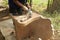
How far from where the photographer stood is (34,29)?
3.23m

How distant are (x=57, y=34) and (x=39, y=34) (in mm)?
1088

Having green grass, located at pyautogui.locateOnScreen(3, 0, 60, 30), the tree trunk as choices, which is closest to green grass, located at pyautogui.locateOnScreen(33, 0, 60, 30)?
green grass, located at pyautogui.locateOnScreen(3, 0, 60, 30)

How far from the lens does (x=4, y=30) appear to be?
166 inches

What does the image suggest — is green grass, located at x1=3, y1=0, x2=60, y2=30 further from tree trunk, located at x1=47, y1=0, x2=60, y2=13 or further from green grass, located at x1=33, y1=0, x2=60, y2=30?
tree trunk, located at x1=47, y1=0, x2=60, y2=13

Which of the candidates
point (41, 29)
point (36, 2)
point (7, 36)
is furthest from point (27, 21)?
point (36, 2)

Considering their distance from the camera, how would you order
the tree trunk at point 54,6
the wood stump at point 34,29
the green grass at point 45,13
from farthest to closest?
the tree trunk at point 54,6 < the green grass at point 45,13 < the wood stump at point 34,29

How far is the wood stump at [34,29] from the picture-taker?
3.12 meters

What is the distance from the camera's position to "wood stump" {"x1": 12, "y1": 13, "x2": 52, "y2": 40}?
3.12m

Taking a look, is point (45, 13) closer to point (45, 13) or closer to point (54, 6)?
point (45, 13)

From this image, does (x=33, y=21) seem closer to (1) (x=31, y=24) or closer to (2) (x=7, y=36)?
(1) (x=31, y=24)

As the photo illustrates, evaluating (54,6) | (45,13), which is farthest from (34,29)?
(54,6)

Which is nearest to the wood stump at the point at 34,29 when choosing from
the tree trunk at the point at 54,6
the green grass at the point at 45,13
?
the green grass at the point at 45,13

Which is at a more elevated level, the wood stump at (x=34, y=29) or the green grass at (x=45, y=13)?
the wood stump at (x=34, y=29)

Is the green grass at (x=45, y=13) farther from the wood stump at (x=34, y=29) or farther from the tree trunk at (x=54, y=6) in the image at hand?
the wood stump at (x=34, y=29)
